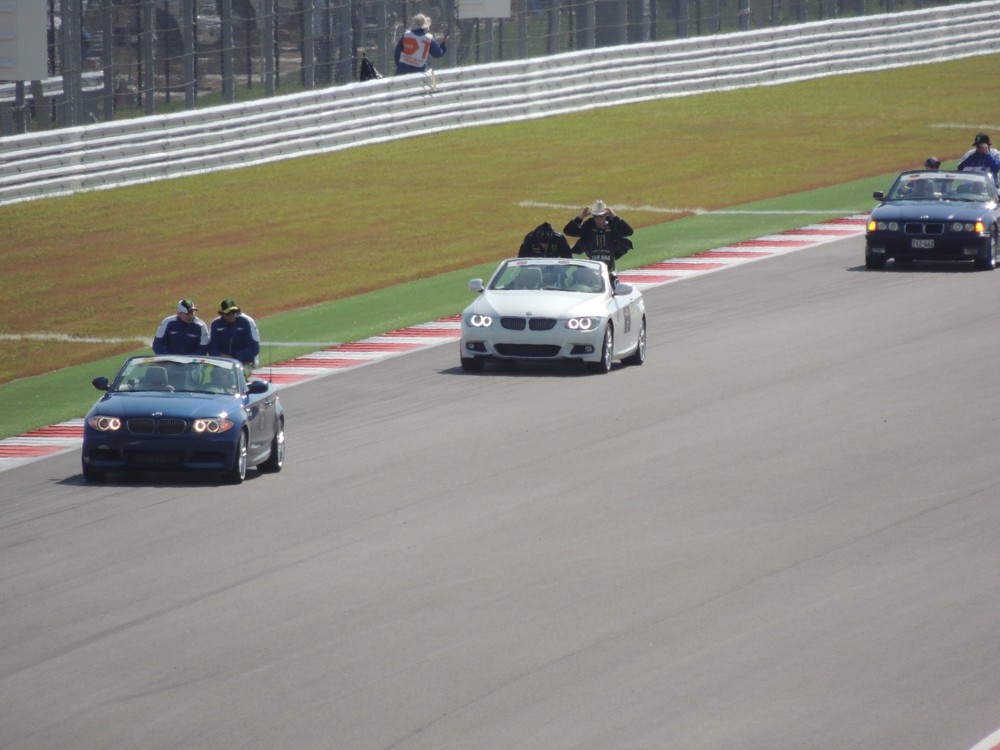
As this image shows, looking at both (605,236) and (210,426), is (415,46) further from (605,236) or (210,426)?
(210,426)

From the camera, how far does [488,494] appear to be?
1511cm

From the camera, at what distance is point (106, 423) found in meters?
15.6

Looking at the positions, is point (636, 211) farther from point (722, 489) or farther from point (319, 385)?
point (722, 489)

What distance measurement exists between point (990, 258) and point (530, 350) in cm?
979

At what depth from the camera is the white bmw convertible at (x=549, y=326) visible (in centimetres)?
2108

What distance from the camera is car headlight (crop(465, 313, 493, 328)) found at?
21.2 meters

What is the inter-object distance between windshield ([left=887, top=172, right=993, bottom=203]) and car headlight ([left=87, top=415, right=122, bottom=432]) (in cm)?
1576

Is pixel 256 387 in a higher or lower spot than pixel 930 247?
lower

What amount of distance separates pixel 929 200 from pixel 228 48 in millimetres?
14637

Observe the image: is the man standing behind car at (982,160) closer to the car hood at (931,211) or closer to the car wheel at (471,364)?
the car hood at (931,211)

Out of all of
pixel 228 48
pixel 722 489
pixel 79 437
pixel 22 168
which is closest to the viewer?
pixel 722 489

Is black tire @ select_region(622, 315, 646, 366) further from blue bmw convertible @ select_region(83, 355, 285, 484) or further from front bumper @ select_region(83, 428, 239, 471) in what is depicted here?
front bumper @ select_region(83, 428, 239, 471)

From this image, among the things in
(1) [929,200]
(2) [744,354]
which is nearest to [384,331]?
(2) [744,354]

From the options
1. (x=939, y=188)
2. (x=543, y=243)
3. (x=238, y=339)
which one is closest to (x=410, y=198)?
(x=939, y=188)
